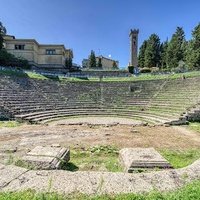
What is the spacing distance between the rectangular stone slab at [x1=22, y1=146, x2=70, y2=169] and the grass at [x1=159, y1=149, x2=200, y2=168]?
3.92 m

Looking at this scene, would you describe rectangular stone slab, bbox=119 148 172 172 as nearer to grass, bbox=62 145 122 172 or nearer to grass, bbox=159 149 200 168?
grass, bbox=62 145 122 172

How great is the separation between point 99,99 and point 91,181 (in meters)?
24.9

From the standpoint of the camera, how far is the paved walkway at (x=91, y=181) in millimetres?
4699

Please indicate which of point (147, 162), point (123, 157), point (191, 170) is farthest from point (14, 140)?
point (191, 170)

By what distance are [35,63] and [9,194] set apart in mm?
46687

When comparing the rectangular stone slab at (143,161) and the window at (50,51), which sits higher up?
the window at (50,51)

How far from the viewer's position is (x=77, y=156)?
9.26 m

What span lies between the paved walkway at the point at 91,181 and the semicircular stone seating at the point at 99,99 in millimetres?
13835

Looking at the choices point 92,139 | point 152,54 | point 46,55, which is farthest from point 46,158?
point 152,54

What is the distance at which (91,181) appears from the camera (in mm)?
5004

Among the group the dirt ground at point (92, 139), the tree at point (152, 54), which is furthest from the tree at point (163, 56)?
the dirt ground at point (92, 139)

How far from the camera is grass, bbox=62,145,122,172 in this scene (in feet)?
25.4

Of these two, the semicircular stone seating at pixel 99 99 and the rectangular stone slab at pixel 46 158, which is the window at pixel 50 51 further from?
the rectangular stone slab at pixel 46 158

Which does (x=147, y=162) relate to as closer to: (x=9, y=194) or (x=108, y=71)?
(x=9, y=194)
